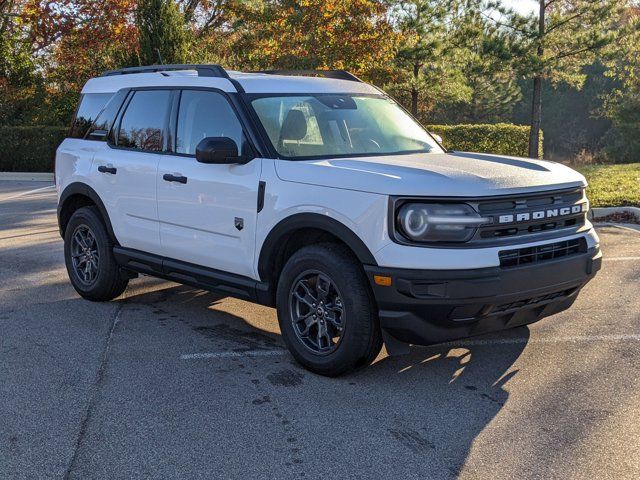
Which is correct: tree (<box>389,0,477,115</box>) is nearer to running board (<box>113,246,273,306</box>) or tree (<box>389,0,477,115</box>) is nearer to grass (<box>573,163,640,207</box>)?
grass (<box>573,163,640,207</box>)

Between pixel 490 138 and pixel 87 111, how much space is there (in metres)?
16.3

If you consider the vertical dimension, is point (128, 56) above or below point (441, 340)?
above

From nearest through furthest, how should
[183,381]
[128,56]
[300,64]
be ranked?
[183,381], [300,64], [128,56]

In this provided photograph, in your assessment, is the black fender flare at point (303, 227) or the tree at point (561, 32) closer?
the black fender flare at point (303, 227)

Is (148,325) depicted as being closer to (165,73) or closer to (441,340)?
(165,73)

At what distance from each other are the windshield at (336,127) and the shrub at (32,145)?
19075mm

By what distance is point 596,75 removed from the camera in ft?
161

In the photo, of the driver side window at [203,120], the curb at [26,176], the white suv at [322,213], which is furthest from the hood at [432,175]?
the curb at [26,176]

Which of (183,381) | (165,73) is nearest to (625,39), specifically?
(165,73)

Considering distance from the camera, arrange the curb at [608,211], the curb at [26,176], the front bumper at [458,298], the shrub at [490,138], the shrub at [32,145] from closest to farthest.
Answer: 1. the front bumper at [458,298]
2. the curb at [608,211]
3. the curb at [26,176]
4. the shrub at [490,138]
5. the shrub at [32,145]

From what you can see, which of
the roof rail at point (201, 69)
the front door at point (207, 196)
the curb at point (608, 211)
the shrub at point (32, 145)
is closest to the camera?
the front door at point (207, 196)

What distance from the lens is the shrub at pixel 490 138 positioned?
21.6 metres

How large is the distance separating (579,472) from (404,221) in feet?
5.37

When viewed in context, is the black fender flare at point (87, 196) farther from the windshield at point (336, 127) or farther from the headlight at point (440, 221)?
the headlight at point (440, 221)
